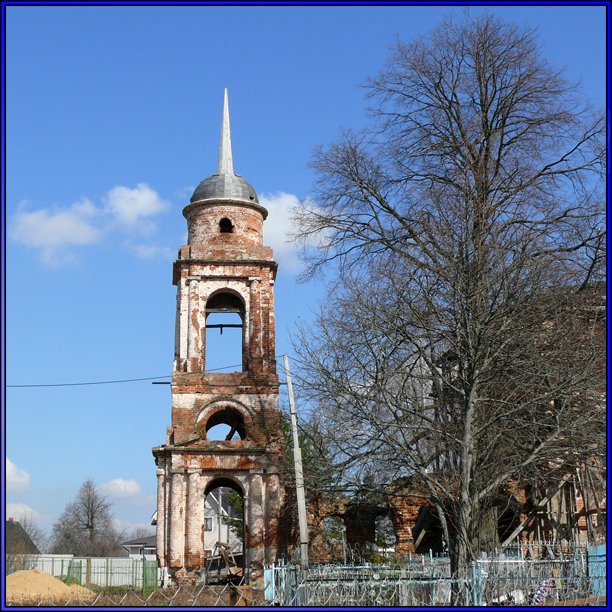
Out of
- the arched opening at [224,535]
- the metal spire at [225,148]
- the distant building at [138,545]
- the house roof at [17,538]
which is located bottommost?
the distant building at [138,545]

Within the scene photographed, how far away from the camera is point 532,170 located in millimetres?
20594

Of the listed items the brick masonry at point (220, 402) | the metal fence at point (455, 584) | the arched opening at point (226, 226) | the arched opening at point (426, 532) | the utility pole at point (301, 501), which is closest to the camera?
the metal fence at point (455, 584)

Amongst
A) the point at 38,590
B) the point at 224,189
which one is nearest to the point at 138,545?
the point at 224,189

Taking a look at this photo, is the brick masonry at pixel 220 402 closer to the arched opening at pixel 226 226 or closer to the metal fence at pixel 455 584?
the arched opening at pixel 226 226

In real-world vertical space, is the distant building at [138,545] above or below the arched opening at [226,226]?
below

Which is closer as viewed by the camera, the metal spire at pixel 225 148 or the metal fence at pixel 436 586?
the metal fence at pixel 436 586

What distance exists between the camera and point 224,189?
29047 millimetres

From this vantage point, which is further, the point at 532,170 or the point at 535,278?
the point at 532,170

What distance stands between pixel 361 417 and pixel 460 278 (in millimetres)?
3368

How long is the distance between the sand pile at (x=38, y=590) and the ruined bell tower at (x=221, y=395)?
3342 mm

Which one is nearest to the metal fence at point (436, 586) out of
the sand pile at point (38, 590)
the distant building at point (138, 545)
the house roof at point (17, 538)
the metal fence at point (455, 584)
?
the metal fence at point (455, 584)

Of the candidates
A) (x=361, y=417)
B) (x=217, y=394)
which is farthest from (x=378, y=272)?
(x=217, y=394)

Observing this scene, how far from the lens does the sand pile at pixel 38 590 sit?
798 inches

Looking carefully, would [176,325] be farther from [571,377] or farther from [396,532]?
[571,377]
